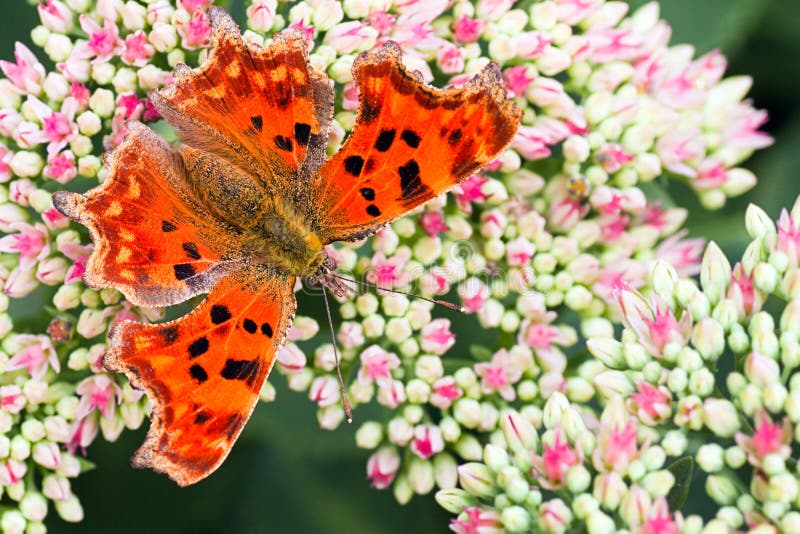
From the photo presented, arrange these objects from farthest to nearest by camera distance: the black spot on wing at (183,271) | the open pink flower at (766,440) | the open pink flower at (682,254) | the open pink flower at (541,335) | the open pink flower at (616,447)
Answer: the open pink flower at (682,254), the open pink flower at (541,335), the black spot on wing at (183,271), the open pink flower at (616,447), the open pink flower at (766,440)

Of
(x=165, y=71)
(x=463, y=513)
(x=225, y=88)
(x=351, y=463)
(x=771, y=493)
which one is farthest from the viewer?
(x=351, y=463)

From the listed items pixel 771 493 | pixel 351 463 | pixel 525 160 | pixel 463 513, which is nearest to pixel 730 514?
pixel 771 493

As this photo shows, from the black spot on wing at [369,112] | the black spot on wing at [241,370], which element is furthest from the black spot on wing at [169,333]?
the black spot on wing at [369,112]

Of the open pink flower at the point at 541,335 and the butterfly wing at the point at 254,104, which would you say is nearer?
the butterfly wing at the point at 254,104

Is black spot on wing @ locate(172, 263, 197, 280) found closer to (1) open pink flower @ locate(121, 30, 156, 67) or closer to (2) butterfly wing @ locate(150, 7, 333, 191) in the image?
(2) butterfly wing @ locate(150, 7, 333, 191)

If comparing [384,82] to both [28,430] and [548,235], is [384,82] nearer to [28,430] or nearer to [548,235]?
[548,235]

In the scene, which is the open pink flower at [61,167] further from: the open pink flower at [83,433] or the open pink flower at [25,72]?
the open pink flower at [83,433]
